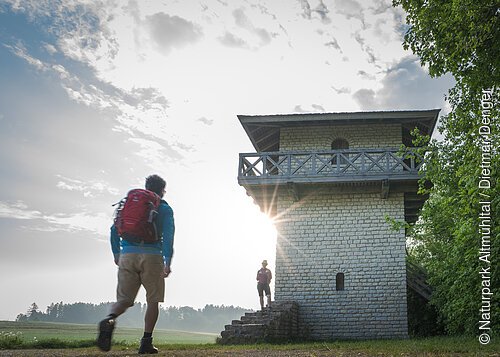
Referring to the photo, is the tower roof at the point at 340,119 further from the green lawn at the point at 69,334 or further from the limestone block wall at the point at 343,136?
the green lawn at the point at 69,334

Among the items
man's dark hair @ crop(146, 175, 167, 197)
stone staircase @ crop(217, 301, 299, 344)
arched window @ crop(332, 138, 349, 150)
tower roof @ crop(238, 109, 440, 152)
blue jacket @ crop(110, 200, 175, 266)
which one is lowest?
stone staircase @ crop(217, 301, 299, 344)

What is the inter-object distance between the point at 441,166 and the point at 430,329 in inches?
364

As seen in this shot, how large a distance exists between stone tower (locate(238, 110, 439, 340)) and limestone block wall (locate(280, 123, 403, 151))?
0.11ft

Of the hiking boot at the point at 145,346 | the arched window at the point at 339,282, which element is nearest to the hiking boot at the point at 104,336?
the hiking boot at the point at 145,346

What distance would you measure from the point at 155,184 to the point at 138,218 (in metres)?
0.56

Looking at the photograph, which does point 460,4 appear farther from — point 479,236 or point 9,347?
point 9,347

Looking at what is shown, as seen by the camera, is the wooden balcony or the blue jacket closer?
the blue jacket

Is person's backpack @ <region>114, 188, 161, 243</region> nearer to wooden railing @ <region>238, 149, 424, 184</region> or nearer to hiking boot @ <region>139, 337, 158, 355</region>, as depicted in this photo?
hiking boot @ <region>139, 337, 158, 355</region>

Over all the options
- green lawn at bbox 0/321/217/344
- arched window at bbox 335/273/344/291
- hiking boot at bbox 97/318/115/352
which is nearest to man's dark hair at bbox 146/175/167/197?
hiking boot at bbox 97/318/115/352

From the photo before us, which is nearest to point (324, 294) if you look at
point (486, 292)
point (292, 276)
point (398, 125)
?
point (292, 276)

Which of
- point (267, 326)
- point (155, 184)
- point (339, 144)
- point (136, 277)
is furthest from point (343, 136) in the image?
point (136, 277)

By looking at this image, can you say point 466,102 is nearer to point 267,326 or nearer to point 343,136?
point 267,326

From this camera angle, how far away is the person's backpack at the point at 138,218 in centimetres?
486

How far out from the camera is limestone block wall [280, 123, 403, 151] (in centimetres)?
1692
